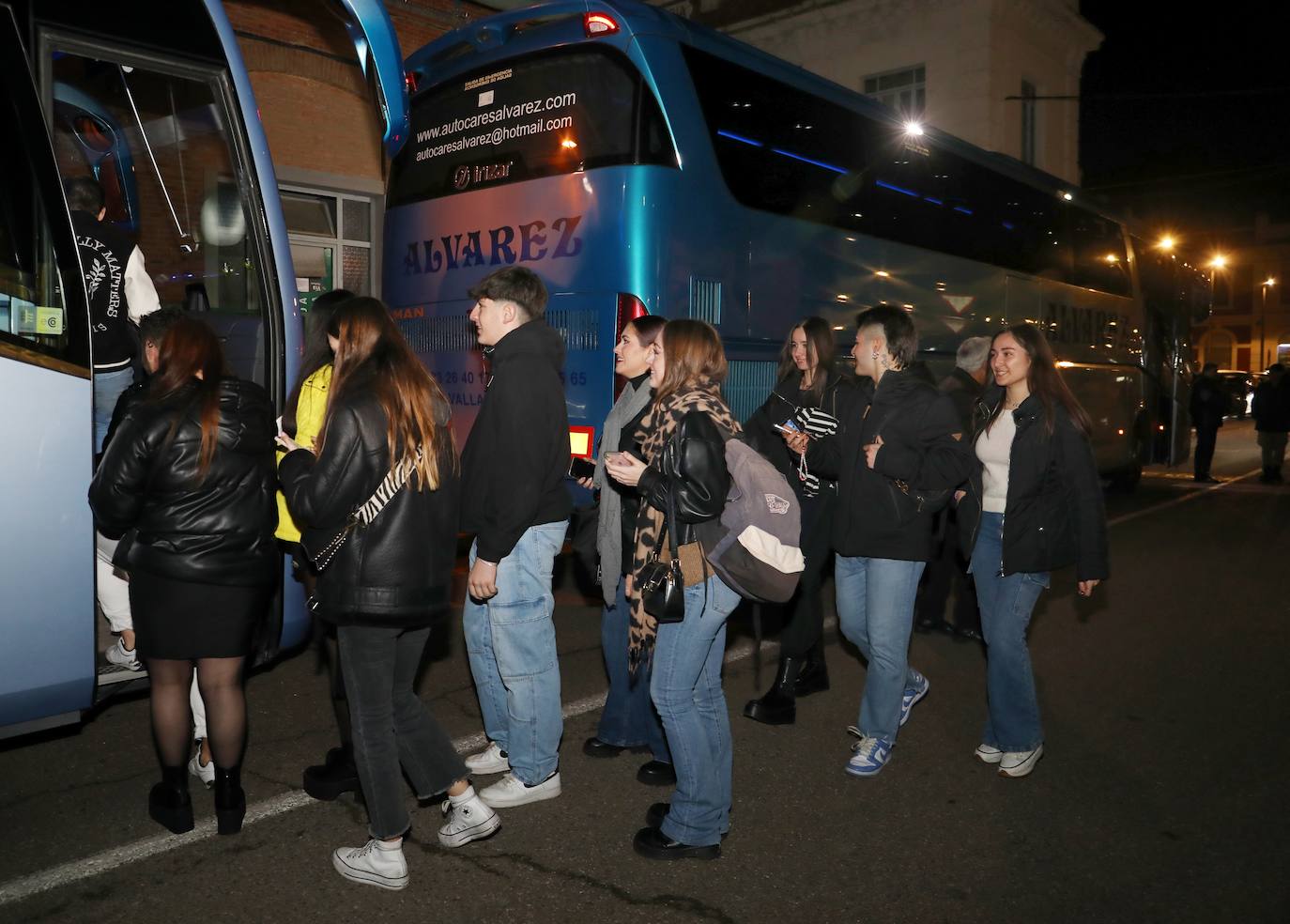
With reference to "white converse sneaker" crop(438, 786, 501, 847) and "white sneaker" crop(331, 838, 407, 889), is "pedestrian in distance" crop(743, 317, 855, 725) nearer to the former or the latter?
"white converse sneaker" crop(438, 786, 501, 847)

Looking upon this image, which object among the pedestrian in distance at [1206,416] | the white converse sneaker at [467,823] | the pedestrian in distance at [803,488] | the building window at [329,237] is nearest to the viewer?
the white converse sneaker at [467,823]

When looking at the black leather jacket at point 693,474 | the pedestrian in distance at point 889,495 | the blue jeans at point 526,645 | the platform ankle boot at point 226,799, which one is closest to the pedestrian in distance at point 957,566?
the pedestrian in distance at point 889,495

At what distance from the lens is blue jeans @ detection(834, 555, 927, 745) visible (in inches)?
173

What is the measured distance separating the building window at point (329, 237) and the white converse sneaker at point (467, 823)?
10.6 m

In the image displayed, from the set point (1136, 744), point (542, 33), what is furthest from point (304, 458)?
point (542, 33)

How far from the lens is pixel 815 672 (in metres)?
5.56

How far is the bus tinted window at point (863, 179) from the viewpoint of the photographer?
24.1ft

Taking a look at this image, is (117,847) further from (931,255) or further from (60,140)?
(931,255)

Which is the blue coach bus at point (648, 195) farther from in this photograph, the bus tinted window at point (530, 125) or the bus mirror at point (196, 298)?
the bus mirror at point (196, 298)

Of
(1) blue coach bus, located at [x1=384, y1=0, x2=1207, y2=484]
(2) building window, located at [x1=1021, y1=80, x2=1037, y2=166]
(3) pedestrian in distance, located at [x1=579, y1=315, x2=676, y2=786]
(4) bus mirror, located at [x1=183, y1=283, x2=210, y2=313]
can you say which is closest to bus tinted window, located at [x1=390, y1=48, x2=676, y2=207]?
(1) blue coach bus, located at [x1=384, y1=0, x2=1207, y2=484]

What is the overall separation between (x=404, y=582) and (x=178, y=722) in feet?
3.50

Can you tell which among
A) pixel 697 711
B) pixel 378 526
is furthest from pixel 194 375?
pixel 697 711

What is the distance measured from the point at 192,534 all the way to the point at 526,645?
1190 mm

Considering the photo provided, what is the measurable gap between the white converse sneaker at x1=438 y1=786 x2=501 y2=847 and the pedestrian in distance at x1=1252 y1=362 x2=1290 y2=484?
15848 mm
